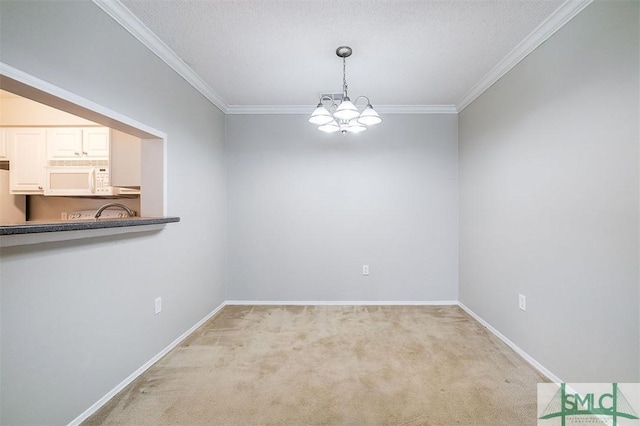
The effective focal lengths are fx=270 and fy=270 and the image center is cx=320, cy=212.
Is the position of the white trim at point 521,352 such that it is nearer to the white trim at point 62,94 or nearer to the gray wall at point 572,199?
the gray wall at point 572,199

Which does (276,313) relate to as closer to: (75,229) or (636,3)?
(75,229)

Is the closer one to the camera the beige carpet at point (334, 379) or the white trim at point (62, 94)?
the white trim at point (62, 94)

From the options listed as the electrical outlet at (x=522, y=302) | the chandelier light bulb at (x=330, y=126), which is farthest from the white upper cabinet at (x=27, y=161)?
the electrical outlet at (x=522, y=302)

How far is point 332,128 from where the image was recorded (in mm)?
2402

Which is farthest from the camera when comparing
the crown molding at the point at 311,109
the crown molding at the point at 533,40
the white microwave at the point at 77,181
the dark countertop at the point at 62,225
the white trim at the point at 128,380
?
the crown molding at the point at 311,109

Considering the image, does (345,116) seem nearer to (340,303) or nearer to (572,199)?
(572,199)

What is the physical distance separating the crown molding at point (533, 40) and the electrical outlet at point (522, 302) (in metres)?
1.98

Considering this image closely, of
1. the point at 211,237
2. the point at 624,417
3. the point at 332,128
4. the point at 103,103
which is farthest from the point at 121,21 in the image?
the point at 624,417

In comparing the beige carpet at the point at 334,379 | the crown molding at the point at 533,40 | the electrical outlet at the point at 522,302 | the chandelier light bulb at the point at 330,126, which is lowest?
the beige carpet at the point at 334,379

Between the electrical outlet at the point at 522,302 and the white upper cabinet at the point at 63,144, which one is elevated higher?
the white upper cabinet at the point at 63,144

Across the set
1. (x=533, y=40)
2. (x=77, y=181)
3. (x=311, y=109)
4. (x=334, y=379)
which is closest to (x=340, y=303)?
(x=334, y=379)

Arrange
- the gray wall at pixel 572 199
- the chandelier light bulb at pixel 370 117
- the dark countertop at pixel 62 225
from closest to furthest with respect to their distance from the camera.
Answer: the dark countertop at pixel 62 225
the gray wall at pixel 572 199
the chandelier light bulb at pixel 370 117

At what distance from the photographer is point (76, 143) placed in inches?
121

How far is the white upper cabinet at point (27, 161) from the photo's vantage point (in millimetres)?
3021
